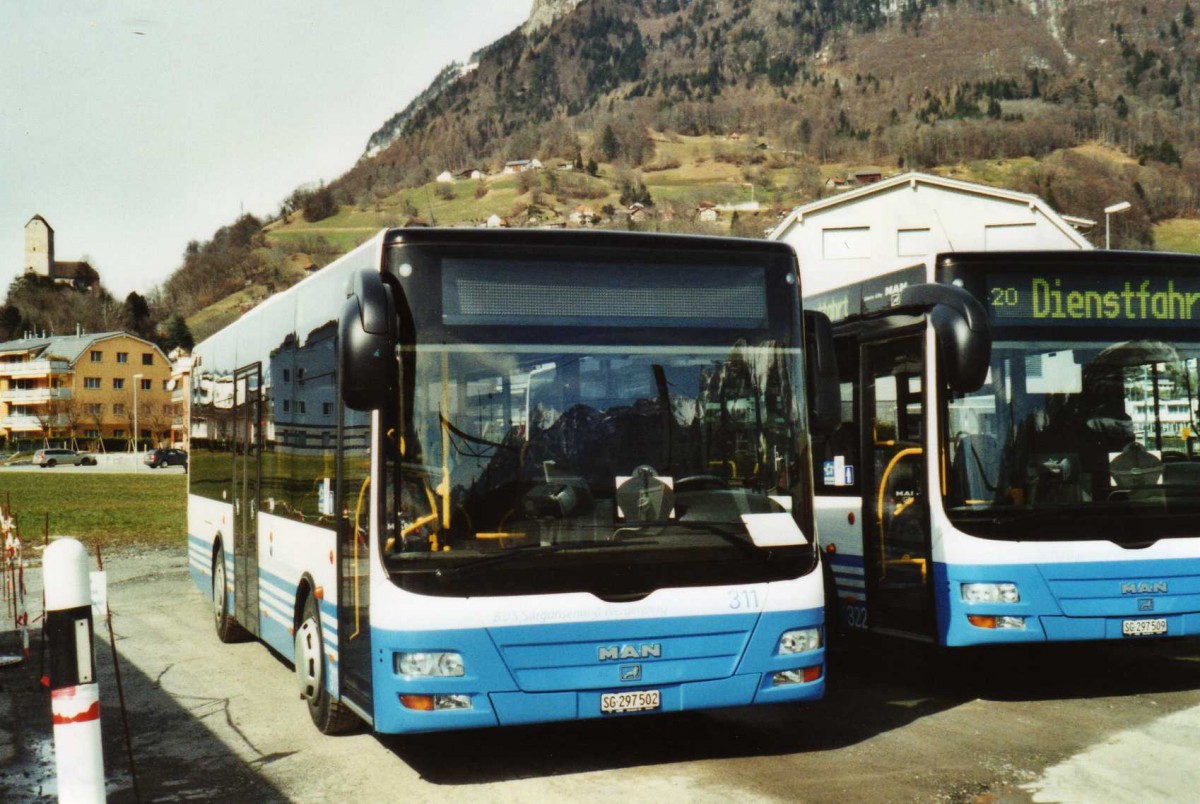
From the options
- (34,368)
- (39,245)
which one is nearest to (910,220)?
(34,368)

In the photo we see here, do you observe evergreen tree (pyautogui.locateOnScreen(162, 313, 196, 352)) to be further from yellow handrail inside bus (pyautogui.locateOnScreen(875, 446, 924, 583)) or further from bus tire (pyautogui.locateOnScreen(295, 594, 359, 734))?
bus tire (pyautogui.locateOnScreen(295, 594, 359, 734))

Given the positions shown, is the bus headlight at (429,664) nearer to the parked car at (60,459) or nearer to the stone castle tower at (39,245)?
the parked car at (60,459)

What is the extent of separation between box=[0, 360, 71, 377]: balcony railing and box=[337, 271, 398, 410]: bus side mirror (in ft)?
455

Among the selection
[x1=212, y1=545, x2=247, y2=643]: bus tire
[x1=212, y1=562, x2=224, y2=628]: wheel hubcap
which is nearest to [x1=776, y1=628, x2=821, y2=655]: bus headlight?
[x1=212, y1=545, x2=247, y2=643]: bus tire

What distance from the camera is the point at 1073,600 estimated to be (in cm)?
883

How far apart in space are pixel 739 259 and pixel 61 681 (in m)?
4.21

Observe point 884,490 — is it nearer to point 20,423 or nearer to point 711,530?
point 711,530

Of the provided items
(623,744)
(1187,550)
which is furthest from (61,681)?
(1187,550)

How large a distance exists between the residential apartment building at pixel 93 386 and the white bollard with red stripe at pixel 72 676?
13125cm

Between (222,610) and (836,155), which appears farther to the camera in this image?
(836,155)

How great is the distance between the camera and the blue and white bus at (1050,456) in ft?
29.0

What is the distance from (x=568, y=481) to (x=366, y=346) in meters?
1.25

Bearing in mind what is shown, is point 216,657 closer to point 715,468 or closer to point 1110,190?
point 715,468

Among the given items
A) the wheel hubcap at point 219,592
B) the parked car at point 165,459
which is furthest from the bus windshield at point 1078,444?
the parked car at point 165,459
